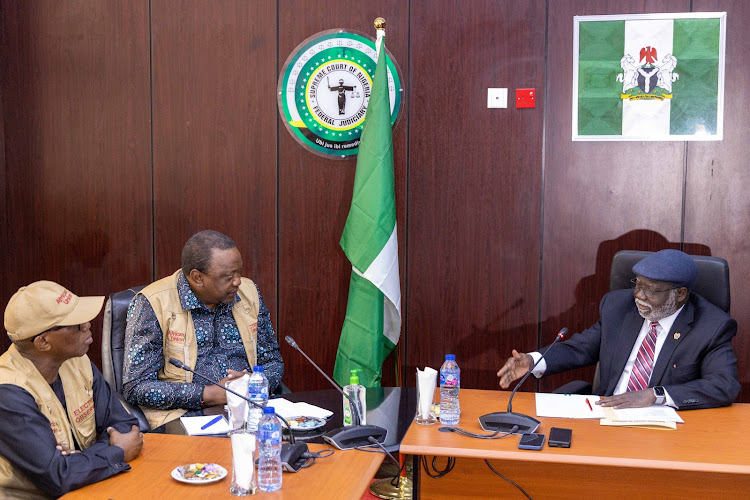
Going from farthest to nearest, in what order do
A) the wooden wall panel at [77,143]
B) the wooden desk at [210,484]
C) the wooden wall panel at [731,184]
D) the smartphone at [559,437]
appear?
the wooden wall panel at [77,143], the wooden wall panel at [731,184], the smartphone at [559,437], the wooden desk at [210,484]

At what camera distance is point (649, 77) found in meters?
3.83

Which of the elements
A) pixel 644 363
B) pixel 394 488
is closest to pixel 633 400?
pixel 644 363

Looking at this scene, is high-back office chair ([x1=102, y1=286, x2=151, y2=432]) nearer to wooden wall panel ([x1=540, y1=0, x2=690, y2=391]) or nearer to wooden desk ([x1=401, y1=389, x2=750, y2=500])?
wooden desk ([x1=401, y1=389, x2=750, y2=500])

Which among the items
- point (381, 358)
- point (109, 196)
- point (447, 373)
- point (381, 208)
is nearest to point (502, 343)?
point (381, 358)

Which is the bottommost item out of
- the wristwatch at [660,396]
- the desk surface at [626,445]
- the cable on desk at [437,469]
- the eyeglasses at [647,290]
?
the cable on desk at [437,469]

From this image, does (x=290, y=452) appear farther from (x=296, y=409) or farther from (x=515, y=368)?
(x=515, y=368)

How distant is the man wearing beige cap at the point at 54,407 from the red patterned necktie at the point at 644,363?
1.86m

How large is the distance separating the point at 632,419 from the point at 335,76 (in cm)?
249

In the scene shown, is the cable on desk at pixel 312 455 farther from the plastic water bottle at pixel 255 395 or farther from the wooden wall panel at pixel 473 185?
the wooden wall panel at pixel 473 185

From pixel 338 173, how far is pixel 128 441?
233 cm

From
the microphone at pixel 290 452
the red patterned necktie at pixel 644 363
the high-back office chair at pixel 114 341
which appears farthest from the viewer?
the red patterned necktie at pixel 644 363

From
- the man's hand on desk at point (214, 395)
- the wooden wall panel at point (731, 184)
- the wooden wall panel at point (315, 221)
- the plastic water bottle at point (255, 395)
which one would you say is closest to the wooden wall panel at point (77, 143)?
the wooden wall panel at point (315, 221)

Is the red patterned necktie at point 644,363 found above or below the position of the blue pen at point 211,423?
above

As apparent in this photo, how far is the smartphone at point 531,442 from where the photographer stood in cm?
224
